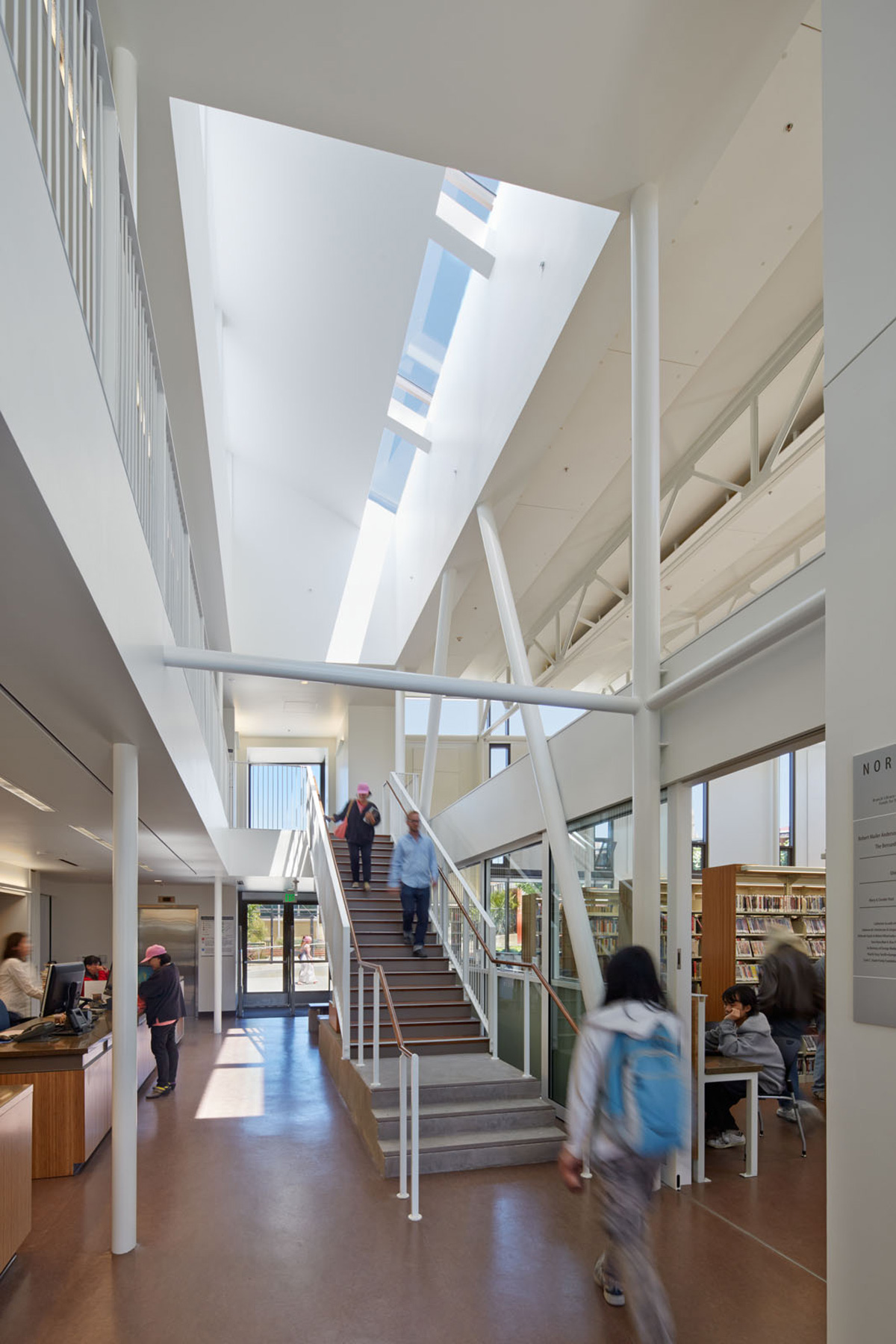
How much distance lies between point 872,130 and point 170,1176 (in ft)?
24.1

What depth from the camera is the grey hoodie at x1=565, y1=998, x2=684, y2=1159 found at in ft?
12.3

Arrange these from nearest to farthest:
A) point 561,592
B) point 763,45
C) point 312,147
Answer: point 763,45 → point 312,147 → point 561,592

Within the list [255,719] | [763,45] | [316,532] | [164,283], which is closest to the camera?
[763,45]

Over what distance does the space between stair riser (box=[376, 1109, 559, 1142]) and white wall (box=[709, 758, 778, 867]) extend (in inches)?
326

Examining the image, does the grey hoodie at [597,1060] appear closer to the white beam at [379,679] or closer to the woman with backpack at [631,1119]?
the woman with backpack at [631,1119]

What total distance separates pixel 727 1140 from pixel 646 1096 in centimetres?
441

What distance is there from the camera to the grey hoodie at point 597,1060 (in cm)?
374

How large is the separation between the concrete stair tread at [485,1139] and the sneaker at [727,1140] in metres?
1.14

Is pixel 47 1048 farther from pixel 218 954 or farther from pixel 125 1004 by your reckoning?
pixel 218 954

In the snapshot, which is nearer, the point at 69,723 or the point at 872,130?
the point at 872,130

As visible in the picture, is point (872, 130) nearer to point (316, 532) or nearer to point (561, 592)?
point (561, 592)

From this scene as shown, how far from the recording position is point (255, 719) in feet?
71.6

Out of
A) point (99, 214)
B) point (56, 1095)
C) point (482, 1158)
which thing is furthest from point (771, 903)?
point (99, 214)

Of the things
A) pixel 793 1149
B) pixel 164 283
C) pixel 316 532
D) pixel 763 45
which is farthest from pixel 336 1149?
pixel 316 532
